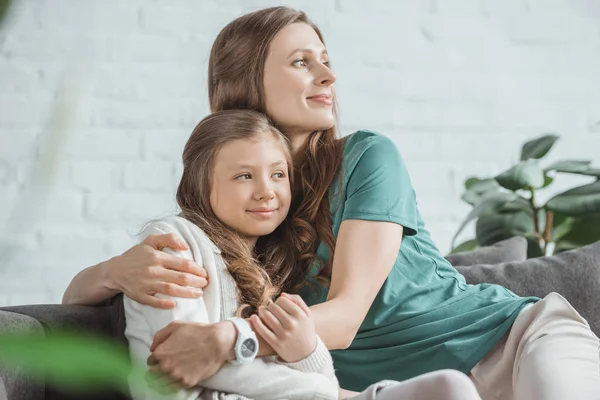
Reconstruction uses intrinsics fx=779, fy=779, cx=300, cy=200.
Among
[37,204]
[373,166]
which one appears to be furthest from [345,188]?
[37,204]

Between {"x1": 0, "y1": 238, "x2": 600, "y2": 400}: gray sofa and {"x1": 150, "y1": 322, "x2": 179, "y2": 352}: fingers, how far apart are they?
0.46 feet

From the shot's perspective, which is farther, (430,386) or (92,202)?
(92,202)

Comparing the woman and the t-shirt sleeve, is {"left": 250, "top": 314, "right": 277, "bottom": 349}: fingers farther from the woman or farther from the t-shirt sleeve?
the t-shirt sleeve

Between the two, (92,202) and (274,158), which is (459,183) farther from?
(274,158)

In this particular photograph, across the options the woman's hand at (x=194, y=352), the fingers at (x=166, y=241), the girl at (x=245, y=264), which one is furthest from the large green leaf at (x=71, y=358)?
the fingers at (x=166, y=241)

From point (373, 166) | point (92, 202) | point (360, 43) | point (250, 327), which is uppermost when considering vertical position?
point (360, 43)

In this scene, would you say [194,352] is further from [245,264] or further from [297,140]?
[297,140]

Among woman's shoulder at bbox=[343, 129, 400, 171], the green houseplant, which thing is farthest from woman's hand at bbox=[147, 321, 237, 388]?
the green houseplant

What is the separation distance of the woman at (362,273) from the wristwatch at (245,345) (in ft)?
0.38

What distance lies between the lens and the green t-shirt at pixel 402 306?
4.19ft

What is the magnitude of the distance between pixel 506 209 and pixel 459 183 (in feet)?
1.61

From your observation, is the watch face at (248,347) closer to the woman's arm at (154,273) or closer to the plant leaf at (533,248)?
the woman's arm at (154,273)

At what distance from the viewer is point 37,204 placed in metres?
0.18

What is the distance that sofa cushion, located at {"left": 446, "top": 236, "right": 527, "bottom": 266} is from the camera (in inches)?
69.4
